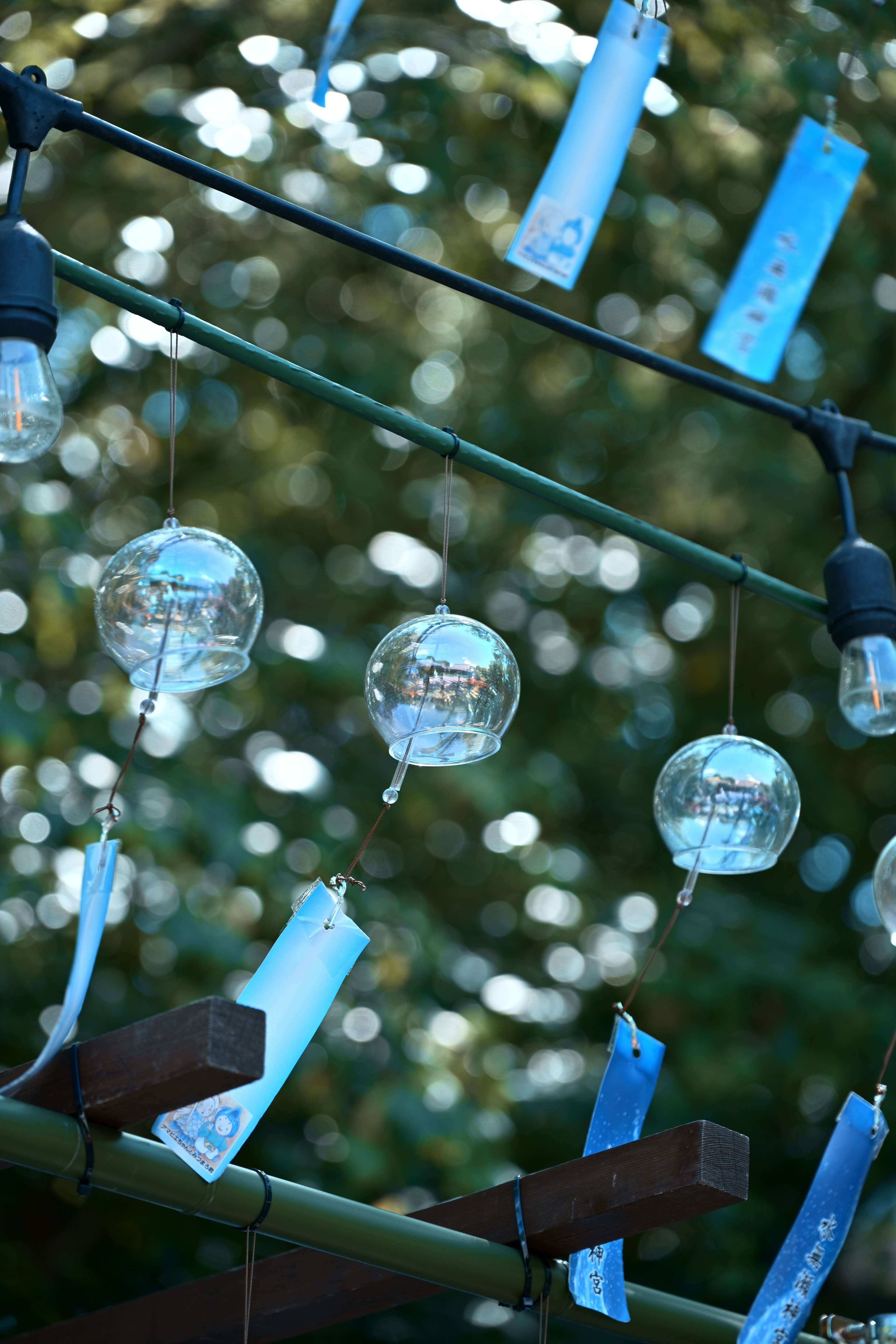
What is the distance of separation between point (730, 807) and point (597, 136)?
108cm

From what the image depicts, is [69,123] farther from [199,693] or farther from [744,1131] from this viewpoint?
[744,1131]

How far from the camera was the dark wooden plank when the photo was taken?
3.86ft

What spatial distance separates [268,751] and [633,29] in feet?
6.85

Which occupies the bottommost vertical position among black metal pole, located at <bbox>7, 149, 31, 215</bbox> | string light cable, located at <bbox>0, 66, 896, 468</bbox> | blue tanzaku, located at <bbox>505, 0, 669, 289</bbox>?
black metal pole, located at <bbox>7, 149, 31, 215</bbox>

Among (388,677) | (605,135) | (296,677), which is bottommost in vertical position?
(296,677)

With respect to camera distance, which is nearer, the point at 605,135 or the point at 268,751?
the point at 605,135

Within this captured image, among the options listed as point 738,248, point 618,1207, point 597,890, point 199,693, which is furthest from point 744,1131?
point 618,1207

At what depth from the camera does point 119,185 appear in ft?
12.1

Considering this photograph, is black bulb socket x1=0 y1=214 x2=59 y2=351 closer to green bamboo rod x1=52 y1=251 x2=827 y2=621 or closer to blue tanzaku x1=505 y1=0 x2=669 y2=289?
green bamboo rod x1=52 y1=251 x2=827 y2=621

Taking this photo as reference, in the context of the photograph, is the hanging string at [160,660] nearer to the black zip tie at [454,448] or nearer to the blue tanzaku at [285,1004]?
the blue tanzaku at [285,1004]

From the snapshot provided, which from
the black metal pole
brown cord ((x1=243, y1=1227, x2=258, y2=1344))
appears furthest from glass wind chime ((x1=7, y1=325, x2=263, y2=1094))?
brown cord ((x1=243, y1=1227, x2=258, y2=1344))

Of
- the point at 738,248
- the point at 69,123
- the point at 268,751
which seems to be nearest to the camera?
the point at 69,123

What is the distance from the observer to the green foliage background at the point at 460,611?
3260mm

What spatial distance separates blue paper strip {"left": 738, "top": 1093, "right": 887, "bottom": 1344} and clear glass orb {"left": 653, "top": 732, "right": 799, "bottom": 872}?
310mm
